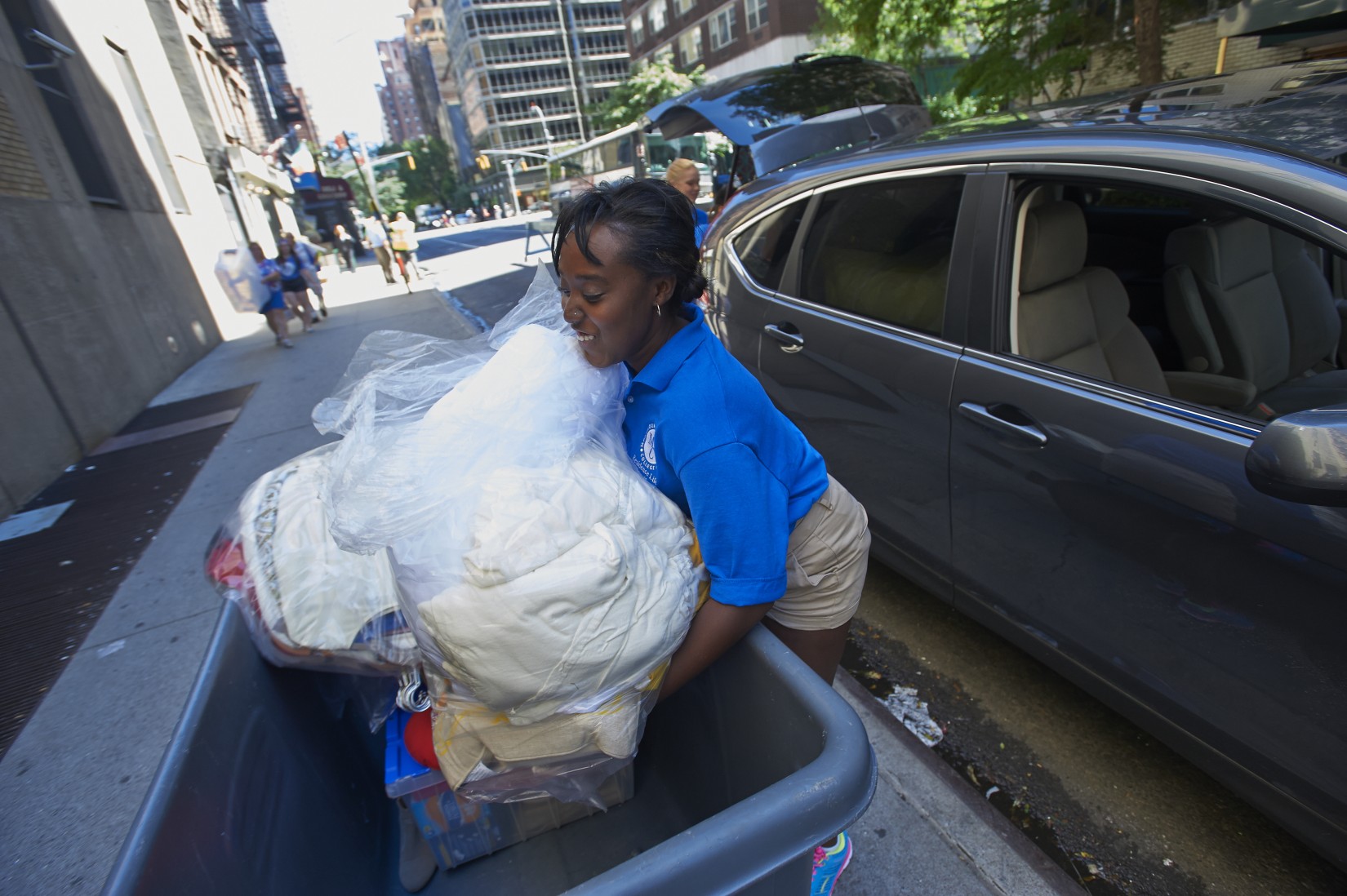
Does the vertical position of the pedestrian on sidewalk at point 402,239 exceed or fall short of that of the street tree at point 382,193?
it falls short

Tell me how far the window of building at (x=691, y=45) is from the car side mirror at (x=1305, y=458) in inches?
1767

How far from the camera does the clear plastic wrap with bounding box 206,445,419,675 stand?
4.28ft

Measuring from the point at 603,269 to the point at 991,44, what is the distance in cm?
775

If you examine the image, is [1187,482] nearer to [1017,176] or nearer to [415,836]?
[1017,176]

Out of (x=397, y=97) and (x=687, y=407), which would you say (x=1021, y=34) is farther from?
(x=397, y=97)

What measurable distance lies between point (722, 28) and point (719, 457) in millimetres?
42876

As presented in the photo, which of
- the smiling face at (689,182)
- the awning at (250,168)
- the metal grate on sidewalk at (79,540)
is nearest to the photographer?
the metal grate on sidewalk at (79,540)

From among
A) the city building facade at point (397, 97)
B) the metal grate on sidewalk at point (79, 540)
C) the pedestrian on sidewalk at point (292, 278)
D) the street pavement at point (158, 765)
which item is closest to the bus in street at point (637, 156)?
the pedestrian on sidewalk at point (292, 278)

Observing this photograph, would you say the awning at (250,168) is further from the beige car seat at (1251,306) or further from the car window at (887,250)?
the beige car seat at (1251,306)

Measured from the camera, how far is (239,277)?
12531 millimetres

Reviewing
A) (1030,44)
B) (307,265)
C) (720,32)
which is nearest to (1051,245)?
(1030,44)

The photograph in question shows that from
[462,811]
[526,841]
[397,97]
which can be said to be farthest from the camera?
[397,97]

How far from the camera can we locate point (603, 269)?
1.15m

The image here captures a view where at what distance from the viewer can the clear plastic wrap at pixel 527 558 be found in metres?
0.96
